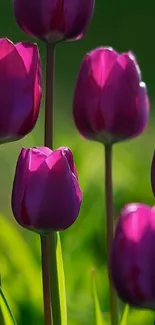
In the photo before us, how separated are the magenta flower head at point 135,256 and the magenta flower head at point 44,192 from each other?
7cm

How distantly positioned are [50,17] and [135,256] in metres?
0.24

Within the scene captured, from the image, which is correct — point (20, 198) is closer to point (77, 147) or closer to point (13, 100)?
point (13, 100)

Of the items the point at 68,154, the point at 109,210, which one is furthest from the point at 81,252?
the point at 68,154

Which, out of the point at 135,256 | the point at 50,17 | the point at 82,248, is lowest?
the point at 82,248

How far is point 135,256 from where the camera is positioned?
0.68 metres

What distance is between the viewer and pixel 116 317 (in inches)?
34.6

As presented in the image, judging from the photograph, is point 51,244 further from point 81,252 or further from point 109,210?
point 81,252

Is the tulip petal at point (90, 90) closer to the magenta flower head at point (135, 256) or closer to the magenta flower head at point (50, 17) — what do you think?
the magenta flower head at point (50, 17)

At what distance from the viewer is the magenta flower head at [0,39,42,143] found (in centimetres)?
80

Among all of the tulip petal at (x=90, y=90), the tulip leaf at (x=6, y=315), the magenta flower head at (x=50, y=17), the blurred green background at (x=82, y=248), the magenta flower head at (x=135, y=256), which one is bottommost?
the blurred green background at (x=82, y=248)

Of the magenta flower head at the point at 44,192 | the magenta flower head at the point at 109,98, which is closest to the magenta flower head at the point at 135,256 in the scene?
the magenta flower head at the point at 44,192

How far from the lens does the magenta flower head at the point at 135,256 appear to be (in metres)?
0.68

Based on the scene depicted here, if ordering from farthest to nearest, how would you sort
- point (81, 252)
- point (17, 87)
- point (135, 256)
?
point (81, 252) → point (17, 87) → point (135, 256)

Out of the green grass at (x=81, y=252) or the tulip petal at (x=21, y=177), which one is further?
the green grass at (x=81, y=252)
